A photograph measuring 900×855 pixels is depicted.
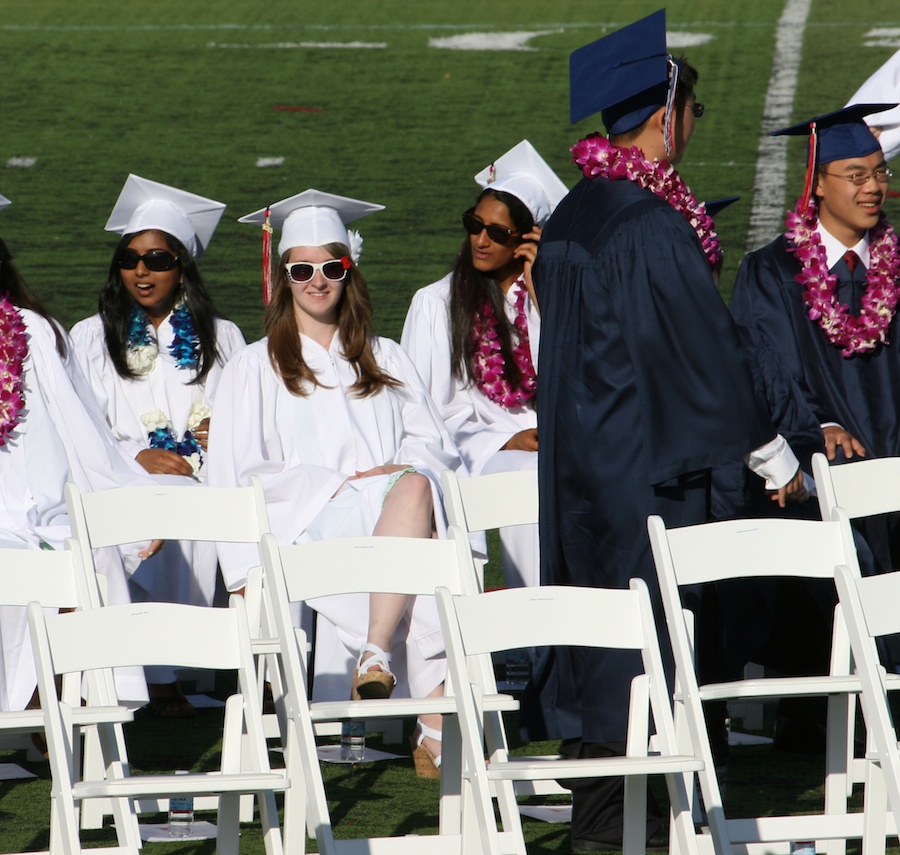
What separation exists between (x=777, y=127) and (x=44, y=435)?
41.4 feet

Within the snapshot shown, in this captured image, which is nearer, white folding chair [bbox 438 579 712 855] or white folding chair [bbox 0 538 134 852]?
white folding chair [bbox 438 579 712 855]

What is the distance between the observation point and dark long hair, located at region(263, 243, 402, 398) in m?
6.07

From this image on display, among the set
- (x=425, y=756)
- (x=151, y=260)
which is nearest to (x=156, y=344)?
(x=151, y=260)

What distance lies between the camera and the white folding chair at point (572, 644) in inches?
143

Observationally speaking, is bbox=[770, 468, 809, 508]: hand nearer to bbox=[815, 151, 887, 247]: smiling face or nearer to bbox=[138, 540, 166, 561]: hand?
bbox=[815, 151, 887, 247]: smiling face

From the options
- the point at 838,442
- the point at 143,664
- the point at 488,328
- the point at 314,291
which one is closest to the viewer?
the point at 143,664

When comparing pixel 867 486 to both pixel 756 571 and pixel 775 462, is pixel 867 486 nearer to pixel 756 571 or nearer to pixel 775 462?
pixel 775 462

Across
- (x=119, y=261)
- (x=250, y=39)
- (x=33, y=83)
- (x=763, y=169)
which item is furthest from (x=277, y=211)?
(x=250, y=39)

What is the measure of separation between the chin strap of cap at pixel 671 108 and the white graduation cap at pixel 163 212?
8.49ft

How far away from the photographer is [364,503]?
5.73 metres

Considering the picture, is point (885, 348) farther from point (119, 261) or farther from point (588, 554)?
point (119, 261)

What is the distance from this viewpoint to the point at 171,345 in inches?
257

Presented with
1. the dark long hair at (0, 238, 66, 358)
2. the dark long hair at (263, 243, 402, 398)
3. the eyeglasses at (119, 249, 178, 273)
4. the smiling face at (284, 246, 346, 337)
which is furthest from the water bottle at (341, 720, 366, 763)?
the eyeglasses at (119, 249, 178, 273)

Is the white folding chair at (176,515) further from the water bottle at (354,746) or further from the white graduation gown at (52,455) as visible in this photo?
the white graduation gown at (52,455)
